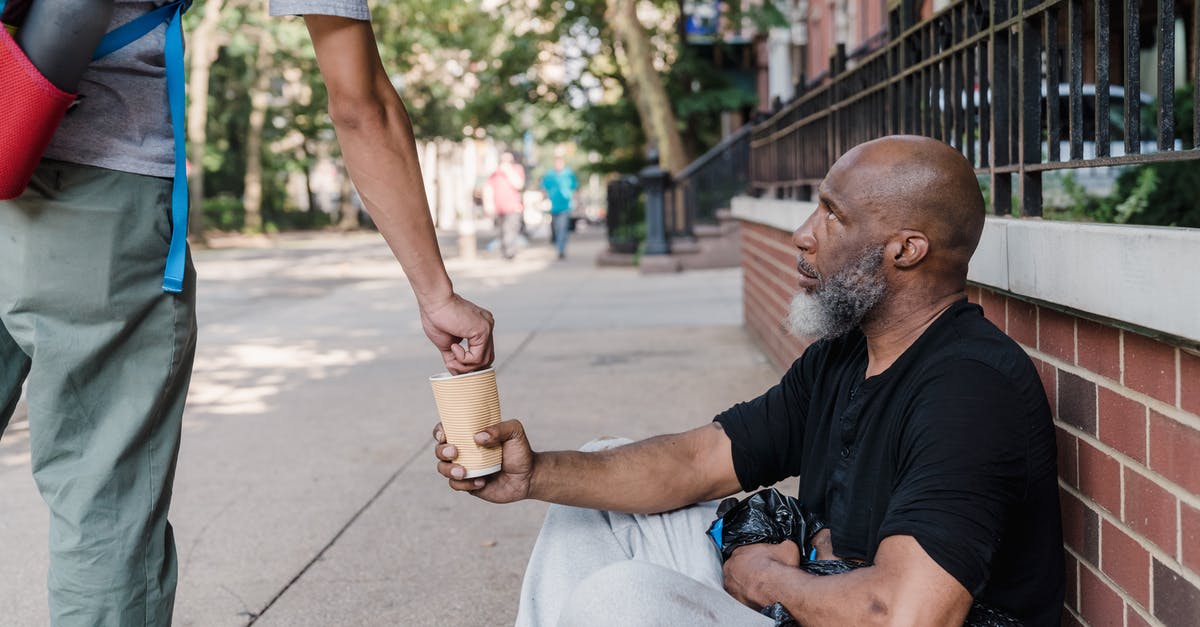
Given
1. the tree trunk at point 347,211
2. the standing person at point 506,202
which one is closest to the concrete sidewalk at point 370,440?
the standing person at point 506,202

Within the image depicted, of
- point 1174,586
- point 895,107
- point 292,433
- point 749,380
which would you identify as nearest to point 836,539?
point 1174,586

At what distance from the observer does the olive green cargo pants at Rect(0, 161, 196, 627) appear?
2221 mm

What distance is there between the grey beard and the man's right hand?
0.58 m

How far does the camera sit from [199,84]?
2833 centimetres

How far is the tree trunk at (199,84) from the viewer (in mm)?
27062

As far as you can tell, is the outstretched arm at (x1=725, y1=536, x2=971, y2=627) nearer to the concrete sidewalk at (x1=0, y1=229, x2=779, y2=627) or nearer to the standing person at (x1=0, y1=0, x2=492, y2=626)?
the standing person at (x1=0, y1=0, x2=492, y2=626)

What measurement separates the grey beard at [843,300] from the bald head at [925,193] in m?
0.09

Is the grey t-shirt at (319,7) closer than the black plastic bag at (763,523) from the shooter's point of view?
Yes

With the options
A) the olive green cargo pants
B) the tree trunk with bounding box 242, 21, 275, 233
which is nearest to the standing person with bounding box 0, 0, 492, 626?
the olive green cargo pants

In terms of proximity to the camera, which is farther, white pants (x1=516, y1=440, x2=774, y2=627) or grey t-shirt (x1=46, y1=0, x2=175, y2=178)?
grey t-shirt (x1=46, y1=0, x2=175, y2=178)

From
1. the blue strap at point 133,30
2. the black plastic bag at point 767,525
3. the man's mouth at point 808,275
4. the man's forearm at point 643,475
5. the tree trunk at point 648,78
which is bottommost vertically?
the black plastic bag at point 767,525

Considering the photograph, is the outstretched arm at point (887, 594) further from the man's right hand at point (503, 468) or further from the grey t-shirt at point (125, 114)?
the grey t-shirt at point (125, 114)

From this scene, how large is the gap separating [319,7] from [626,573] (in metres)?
1.10

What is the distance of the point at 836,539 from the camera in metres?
2.40
